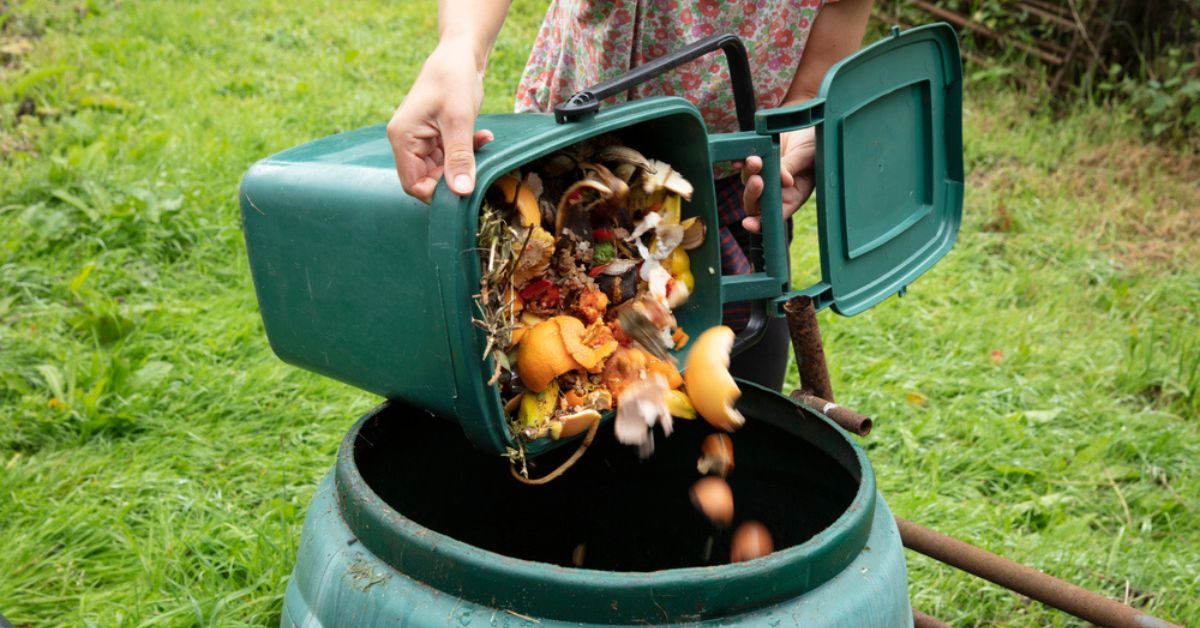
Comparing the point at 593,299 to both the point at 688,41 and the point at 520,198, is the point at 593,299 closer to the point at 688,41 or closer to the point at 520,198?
the point at 520,198

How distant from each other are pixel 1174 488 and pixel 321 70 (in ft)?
13.3

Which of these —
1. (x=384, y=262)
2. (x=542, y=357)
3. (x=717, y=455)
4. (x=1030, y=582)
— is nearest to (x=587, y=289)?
(x=542, y=357)

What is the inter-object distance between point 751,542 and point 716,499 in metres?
0.08

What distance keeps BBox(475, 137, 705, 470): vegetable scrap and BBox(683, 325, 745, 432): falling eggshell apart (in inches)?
0.5

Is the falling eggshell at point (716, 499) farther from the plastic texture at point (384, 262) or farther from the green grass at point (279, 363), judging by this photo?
the green grass at point (279, 363)

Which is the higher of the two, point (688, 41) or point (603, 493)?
point (688, 41)

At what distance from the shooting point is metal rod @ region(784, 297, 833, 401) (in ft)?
5.20

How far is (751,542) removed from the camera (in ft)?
5.27

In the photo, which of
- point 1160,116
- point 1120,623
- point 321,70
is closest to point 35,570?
point 1120,623

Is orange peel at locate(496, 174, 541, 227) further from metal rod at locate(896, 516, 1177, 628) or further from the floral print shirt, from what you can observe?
metal rod at locate(896, 516, 1177, 628)

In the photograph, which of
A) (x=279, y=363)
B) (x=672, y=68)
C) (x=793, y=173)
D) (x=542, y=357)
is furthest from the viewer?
(x=279, y=363)

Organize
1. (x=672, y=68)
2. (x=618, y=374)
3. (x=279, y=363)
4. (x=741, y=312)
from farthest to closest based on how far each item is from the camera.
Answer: (x=279, y=363) → (x=741, y=312) → (x=672, y=68) → (x=618, y=374)

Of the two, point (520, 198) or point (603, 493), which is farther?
point (603, 493)

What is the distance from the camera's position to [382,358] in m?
1.20
